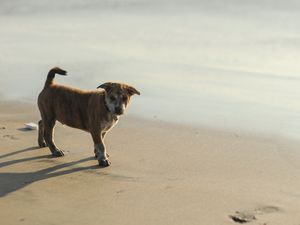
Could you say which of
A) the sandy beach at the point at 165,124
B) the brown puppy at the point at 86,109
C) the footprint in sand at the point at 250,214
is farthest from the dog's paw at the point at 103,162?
the footprint in sand at the point at 250,214

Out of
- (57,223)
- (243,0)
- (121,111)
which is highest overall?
(243,0)

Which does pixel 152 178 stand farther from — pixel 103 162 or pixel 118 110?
pixel 118 110

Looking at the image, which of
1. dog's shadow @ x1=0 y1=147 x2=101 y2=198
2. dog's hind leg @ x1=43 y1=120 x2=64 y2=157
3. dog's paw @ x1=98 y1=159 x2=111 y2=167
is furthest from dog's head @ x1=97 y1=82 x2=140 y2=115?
dog's hind leg @ x1=43 y1=120 x2=64 y2=157

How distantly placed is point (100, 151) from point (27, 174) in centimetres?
95

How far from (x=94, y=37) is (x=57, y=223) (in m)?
10.6

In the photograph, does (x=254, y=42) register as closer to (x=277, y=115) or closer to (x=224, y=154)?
(x=277, y=115)

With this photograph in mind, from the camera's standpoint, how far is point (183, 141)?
8.73 m

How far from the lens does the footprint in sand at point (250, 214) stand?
5973 mm

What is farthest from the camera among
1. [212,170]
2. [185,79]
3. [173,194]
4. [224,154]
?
[185,79]

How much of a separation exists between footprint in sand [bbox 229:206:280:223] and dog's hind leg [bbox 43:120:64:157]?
2751 mm

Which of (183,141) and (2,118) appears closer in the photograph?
(183,141)

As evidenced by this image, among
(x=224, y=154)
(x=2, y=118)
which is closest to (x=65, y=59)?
(x=2, y=118)

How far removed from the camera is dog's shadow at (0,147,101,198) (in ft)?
21.9

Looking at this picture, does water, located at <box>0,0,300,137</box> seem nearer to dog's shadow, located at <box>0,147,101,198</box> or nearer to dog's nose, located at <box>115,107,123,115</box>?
dog's nose, located at <box>115,107,123,115</box>
